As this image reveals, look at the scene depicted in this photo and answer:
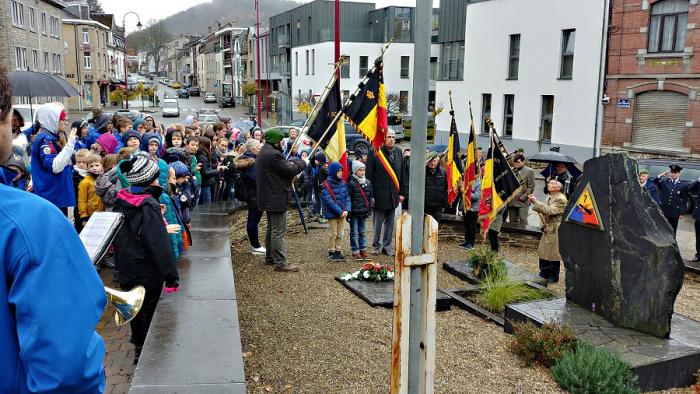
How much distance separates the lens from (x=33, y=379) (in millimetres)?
1498

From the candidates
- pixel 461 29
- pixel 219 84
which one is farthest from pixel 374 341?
pixel 219 84

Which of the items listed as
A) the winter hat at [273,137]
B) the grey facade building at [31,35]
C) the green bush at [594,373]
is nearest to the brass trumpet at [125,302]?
the green bush at [594,373]

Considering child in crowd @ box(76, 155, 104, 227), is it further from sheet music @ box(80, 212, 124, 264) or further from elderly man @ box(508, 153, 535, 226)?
elderly man @ box(508, 153, 535, 226)

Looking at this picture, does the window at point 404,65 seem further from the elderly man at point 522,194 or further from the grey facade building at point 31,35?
the elderly man at point 522,194

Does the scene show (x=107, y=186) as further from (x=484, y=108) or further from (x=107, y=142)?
(x=484, y=108)

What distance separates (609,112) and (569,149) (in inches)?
94.3

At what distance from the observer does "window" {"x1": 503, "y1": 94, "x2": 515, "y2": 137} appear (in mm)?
30473

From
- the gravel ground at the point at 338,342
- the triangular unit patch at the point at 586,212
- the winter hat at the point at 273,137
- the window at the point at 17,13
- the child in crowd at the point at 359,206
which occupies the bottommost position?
the gravel ground at the point at 338,342

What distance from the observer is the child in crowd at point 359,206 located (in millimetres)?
9891

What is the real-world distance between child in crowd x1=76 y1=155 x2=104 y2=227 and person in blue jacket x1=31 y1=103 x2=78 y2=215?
0.30 meters

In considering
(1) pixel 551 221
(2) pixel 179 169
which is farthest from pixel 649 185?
(2) pixel 179 169

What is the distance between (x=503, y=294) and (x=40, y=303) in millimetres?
6719

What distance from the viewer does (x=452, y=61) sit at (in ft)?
117

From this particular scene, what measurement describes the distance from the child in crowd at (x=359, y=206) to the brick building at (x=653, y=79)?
17243 mm
